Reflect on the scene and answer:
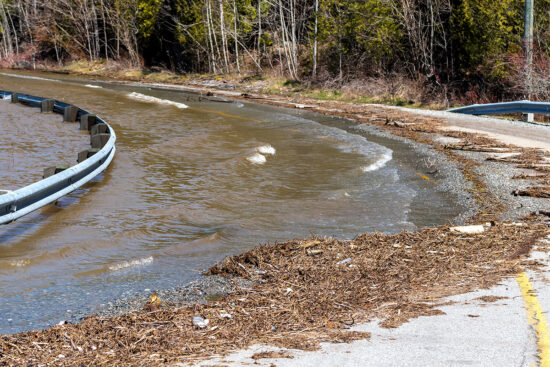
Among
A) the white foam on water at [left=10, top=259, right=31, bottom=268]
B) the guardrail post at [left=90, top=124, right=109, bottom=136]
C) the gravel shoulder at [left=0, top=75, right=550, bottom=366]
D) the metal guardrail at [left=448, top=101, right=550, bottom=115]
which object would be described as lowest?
the white foam on water at [left=10, top=259, right=31, bottom=268]

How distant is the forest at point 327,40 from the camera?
26031 mm

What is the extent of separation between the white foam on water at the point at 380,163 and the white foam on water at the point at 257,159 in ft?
8.00

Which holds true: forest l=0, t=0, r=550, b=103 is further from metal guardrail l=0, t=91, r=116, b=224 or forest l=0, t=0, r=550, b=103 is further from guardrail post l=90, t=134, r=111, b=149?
metal guardrail l=0, t=91, r=116, b=224

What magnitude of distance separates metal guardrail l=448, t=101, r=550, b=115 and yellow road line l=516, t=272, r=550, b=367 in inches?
548

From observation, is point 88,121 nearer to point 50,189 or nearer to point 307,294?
point 50,189

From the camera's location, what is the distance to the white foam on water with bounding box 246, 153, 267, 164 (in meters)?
14.9

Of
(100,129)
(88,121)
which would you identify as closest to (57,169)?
(100,129)

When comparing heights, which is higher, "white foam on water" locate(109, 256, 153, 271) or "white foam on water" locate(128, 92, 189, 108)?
"white foam on water" locate(128, 92, 189, 108)

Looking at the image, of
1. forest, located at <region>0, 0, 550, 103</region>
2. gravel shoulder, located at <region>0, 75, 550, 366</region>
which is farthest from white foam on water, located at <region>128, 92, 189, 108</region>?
gravel shoulder, located at <region>0, 75, 550, 366</region>

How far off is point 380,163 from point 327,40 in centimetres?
2415

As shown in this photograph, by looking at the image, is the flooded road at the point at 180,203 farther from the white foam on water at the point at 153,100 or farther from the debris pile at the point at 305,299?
the white foam on water at the point at 153,100

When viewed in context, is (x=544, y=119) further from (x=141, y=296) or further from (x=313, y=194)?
(x=141, y=296)

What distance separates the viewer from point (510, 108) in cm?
2036

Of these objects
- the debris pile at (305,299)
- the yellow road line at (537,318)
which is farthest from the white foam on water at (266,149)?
the yellow road line at (537,318)
